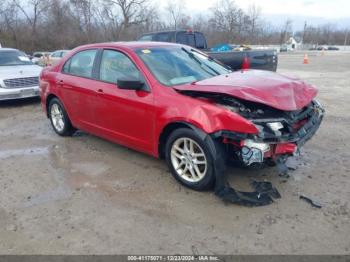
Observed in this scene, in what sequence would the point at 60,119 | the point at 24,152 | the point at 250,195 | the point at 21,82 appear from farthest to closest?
the point at 21,82 → the point at 60,119 → the point at 24,152 → the point at 250,195

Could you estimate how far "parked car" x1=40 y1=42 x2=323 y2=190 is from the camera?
3627 mm

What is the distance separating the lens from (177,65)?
183 inches

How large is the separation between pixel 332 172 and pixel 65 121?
4.30 metres

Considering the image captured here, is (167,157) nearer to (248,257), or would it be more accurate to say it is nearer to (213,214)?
(213,214)

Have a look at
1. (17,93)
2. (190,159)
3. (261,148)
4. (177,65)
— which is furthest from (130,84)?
(17,93)

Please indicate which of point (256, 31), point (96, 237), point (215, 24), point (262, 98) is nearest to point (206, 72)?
point (262, 98)

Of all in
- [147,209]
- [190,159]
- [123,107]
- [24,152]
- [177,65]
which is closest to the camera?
[147,209]

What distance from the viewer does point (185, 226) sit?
3.32 meters

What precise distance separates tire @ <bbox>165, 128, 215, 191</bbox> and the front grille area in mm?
6483

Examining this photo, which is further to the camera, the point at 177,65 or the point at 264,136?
the point at 177,65

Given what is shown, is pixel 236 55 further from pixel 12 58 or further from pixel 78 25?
pixel 78 25

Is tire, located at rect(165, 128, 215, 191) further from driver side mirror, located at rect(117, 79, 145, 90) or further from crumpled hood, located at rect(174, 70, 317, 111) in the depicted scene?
driver side mirror, located at rect(117, 79, 145, 90)

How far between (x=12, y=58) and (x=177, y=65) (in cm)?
764

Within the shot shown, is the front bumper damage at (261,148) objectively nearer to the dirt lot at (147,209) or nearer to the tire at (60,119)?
the dirt lot at (147,209)
